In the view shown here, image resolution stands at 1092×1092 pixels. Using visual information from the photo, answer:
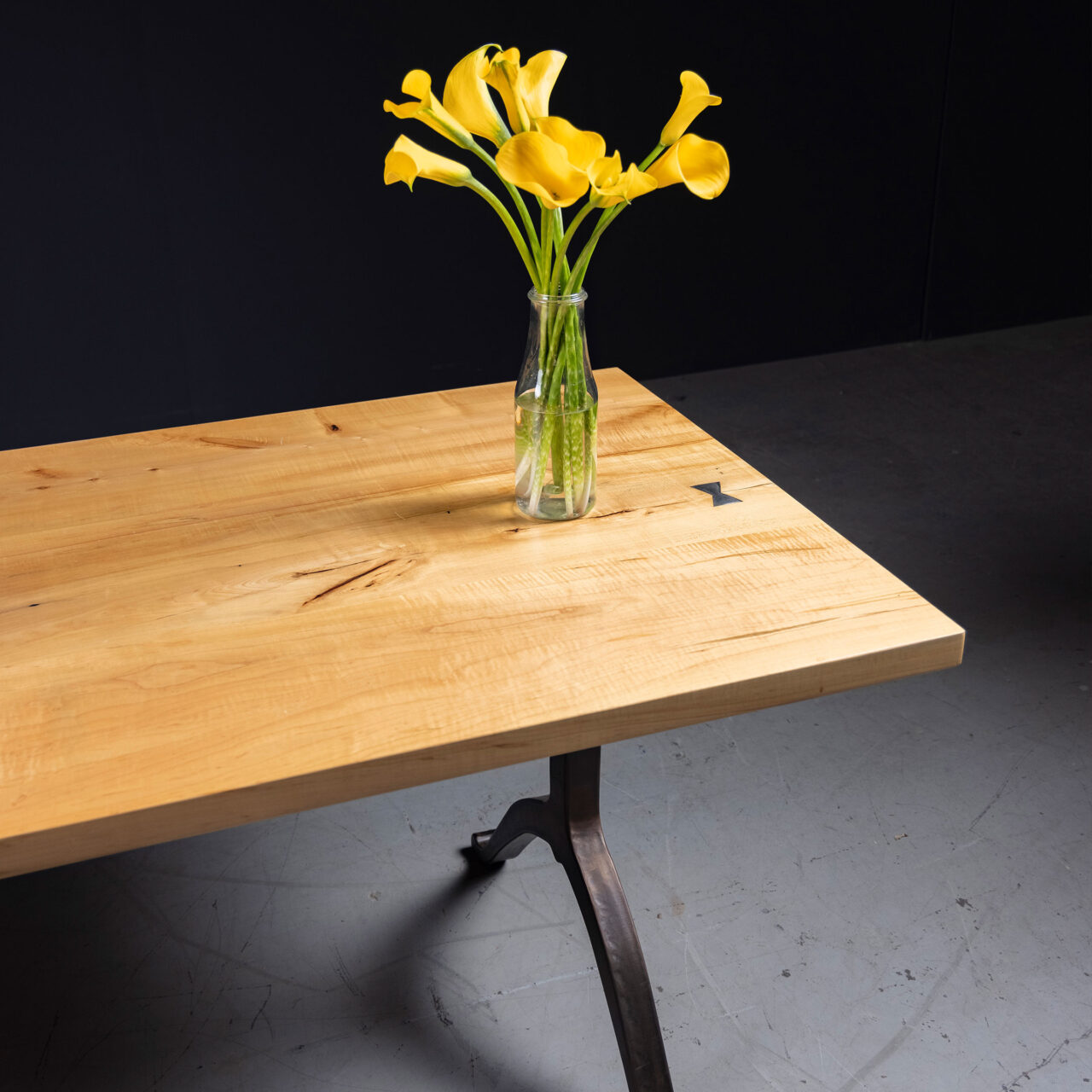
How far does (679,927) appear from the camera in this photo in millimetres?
1410

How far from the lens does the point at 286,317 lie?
2.85 metres

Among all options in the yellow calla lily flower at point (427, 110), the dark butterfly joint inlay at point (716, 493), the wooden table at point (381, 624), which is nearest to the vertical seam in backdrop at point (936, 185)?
the wooden table at point (381, 624)

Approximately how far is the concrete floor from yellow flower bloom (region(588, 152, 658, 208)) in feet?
2.98

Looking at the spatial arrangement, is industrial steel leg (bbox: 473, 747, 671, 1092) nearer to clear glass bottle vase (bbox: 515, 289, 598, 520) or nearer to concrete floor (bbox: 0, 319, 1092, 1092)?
concrete floor (bbox: 0, 319, 1092, 1092)

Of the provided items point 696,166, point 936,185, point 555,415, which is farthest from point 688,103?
point 936,185

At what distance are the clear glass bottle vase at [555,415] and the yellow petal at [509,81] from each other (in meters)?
0.16

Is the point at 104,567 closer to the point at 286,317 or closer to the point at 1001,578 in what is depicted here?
the point at 1001,578

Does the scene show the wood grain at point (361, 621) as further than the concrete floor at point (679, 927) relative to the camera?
No

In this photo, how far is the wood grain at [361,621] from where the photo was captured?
781 mm

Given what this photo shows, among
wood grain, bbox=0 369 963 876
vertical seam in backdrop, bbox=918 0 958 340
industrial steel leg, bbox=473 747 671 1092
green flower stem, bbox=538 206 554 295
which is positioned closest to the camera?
wood grain, bbox=0 369 963 876

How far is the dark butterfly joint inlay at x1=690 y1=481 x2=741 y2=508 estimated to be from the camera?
115 centimetres

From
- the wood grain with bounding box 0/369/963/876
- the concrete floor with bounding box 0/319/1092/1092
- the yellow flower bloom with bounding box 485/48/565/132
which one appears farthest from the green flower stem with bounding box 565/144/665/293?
the concrete floor with bounding box 0/319/1092/1092

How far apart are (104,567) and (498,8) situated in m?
2.24

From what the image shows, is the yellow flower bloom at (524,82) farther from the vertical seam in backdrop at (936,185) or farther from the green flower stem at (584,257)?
the vertical seam in backdrop at (936,185)
